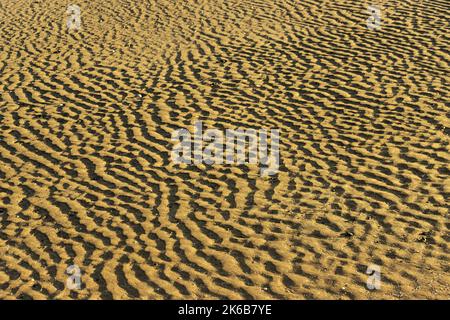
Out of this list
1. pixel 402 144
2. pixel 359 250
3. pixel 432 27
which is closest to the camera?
pixel 359 250

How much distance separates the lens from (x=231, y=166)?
1139cm

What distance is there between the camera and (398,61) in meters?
15.3

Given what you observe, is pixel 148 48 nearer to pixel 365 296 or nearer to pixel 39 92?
pixel 39 92

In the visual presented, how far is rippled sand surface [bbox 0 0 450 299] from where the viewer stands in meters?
8.71

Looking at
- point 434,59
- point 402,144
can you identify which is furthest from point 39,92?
point 434,59

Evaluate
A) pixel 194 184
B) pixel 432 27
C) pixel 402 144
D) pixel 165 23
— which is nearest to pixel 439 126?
pixel 402 144

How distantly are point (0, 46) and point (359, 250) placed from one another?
13.2 meters

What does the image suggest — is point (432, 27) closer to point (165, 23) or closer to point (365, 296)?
point (165, 23)

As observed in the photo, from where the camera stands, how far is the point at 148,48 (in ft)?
56.9

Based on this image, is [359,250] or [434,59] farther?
[434,59]

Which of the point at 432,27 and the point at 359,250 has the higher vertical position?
the point at 432,27

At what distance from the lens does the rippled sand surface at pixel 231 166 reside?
8.71 m

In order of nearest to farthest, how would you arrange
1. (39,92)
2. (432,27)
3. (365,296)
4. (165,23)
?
(365,296), (39,92), (432,27), (165,23)

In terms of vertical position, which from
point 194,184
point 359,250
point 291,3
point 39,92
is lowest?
point 359,250
